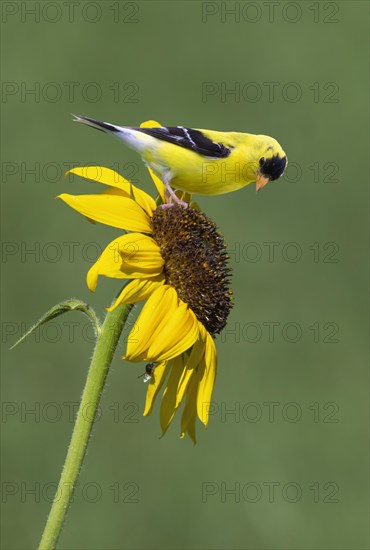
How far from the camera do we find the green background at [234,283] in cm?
591

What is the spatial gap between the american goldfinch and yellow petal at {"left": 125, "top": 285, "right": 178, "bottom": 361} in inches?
24.7

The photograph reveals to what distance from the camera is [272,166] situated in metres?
3.78

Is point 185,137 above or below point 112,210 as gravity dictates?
above

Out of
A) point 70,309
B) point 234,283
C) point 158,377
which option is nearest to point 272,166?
point 158,377

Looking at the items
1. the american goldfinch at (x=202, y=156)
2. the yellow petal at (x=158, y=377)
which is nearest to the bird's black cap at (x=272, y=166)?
the american goldfinch at (x=202, y=156)

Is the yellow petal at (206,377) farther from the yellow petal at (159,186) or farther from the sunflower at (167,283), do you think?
the yellow petal at (159,186)

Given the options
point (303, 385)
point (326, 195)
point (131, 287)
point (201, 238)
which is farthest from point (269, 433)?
point (131, 287)

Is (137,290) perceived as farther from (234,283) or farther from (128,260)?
(234,283)

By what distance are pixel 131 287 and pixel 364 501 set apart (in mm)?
3910

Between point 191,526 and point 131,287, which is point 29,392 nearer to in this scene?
point 191,526

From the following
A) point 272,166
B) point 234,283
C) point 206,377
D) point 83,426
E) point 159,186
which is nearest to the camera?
point 83,426

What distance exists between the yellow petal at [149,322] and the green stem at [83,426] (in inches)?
3.9

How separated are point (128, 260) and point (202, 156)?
100cm

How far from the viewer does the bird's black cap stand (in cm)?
377
